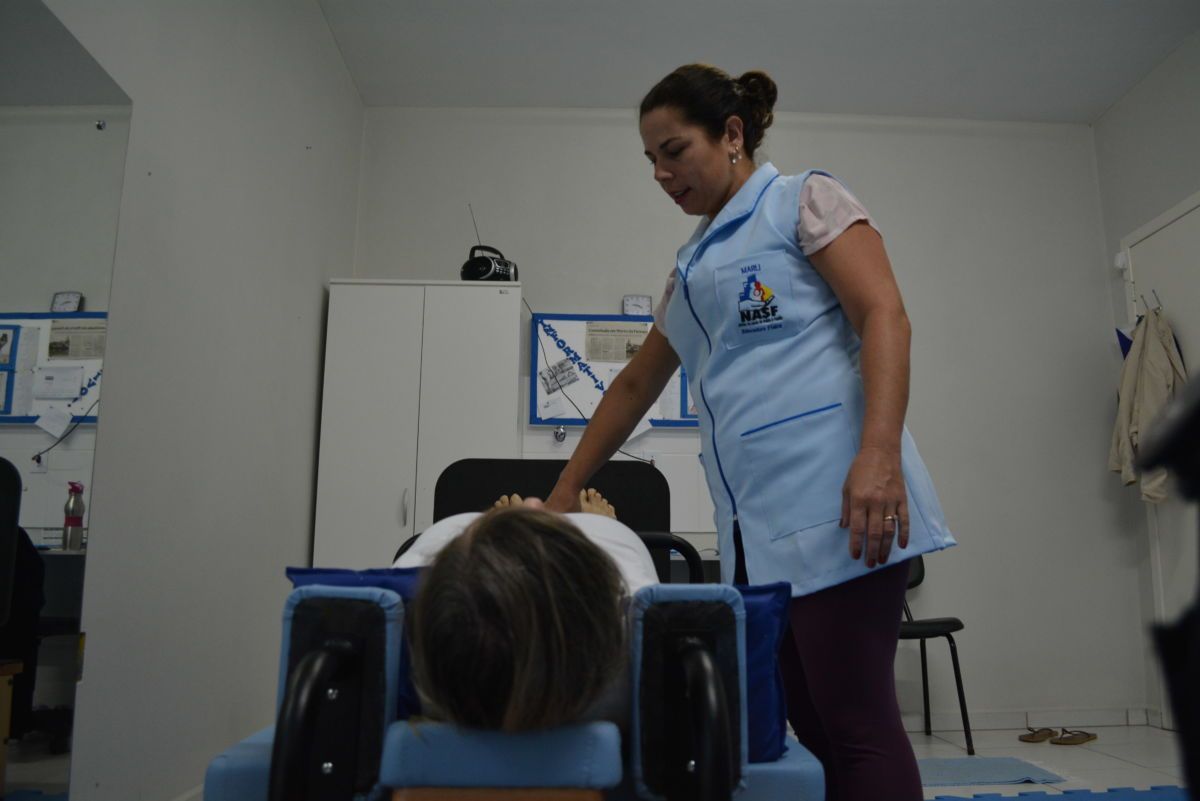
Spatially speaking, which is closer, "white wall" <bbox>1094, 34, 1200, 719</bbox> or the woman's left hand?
the woman's left hand

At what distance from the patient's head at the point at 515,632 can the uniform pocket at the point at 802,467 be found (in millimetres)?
419

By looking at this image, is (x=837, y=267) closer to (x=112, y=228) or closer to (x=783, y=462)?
(x=783, y=462)

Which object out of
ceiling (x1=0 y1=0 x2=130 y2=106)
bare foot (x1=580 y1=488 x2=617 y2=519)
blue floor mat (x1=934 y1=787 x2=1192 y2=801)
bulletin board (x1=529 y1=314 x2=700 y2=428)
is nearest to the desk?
ceiling (x1=0 y1=0 x2=130 y2=106)

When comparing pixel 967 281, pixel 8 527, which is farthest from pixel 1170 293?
pixel 8 527

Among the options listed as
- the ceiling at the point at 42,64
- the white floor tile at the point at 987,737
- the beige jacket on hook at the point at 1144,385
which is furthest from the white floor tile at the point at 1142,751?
the ceiling at the point at 42,64

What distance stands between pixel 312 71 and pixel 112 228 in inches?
63.6

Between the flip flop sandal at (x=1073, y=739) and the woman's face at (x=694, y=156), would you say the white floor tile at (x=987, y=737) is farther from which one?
the woman's face at (x=694, y=156)

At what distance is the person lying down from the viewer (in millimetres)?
652

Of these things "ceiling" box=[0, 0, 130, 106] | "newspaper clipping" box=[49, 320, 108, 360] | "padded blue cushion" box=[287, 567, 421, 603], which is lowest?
"padded blue cushion" box=[287, 567, 421, 603]

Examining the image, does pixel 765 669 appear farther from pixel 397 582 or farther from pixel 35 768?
pixel 35 768

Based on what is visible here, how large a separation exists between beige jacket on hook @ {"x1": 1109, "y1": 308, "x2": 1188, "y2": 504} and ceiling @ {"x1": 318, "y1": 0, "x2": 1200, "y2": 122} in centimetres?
114

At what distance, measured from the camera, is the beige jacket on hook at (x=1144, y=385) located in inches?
133

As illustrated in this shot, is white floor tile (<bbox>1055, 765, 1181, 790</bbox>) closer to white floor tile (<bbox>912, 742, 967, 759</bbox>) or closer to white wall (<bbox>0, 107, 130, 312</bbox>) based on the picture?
white floor tile (<bbox>912, 742, 967, 759</bbox>)

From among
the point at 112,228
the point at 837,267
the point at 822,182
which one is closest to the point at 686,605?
the point at 837,267
